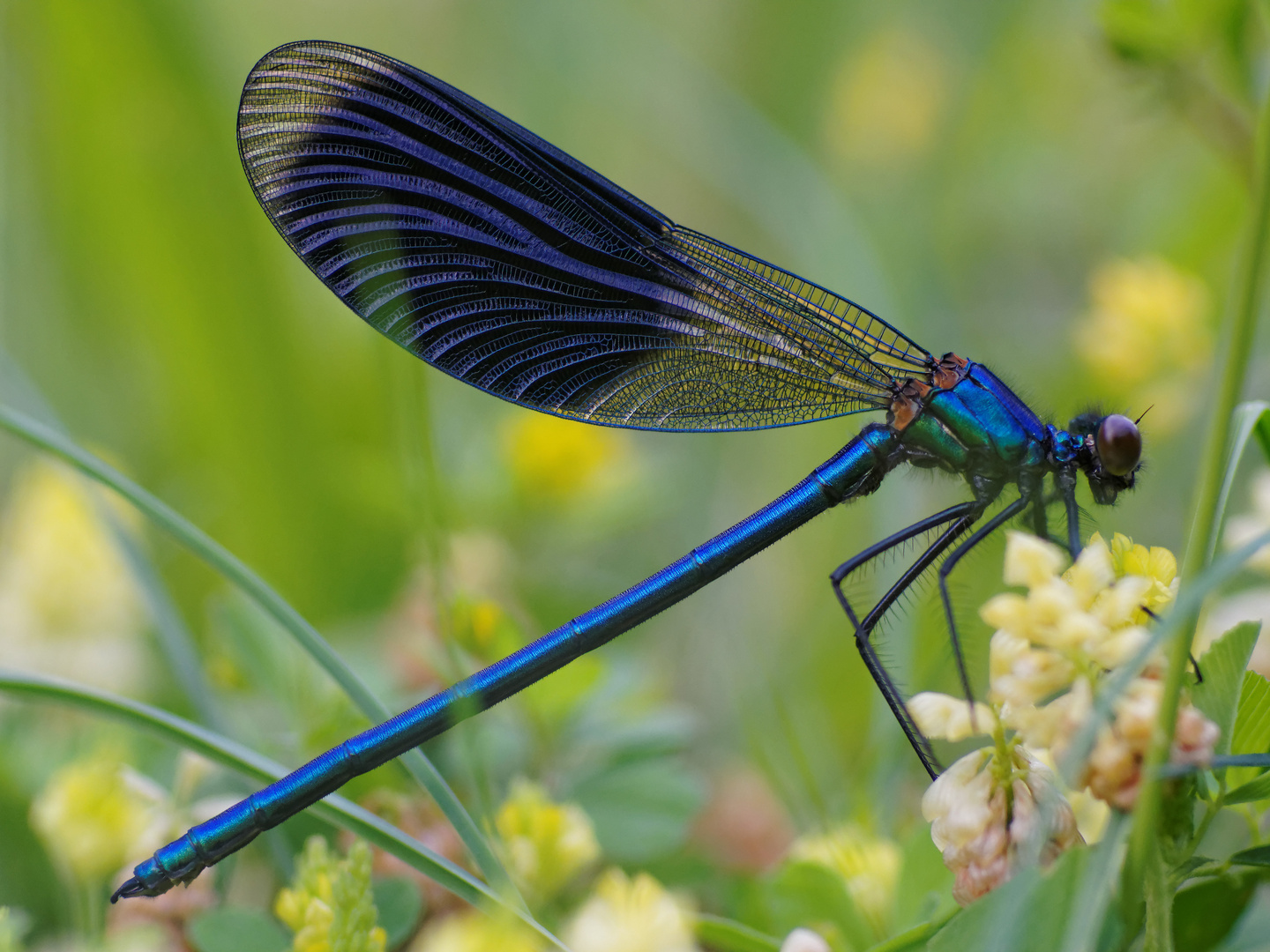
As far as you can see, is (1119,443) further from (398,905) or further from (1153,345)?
(398,905)

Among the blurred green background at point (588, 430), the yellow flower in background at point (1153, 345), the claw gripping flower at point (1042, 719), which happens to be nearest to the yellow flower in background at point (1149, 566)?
the claw gripping flower at point (1042, 719)

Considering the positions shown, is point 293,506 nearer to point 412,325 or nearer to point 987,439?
point 412,325

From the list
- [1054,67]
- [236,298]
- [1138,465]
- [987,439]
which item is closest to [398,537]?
[236,298]

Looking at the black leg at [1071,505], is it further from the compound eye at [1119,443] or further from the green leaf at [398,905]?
the green leaf at [398,905]

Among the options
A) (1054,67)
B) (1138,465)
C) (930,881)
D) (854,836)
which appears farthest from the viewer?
(1054,67)

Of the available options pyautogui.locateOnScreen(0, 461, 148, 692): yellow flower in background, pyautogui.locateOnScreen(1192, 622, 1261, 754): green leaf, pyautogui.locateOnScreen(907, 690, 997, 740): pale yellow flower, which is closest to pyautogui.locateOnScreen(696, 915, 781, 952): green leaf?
pyautogui.locateOnScreen(907, 690, 997, 740): pale yellow flower

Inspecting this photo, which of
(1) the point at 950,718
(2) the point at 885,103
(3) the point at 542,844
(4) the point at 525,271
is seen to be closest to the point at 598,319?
(4) the point at 525,271
